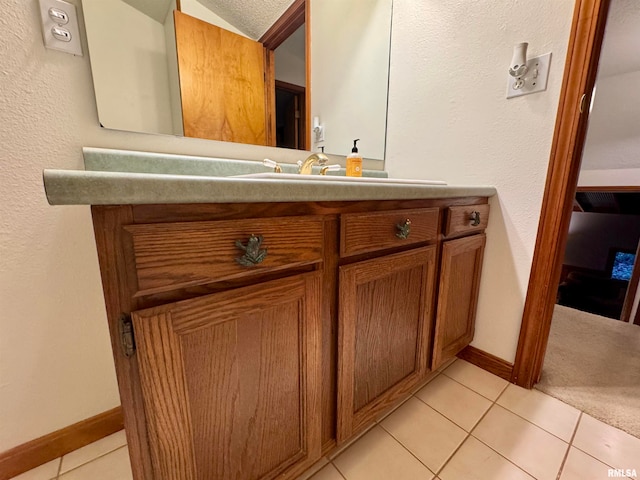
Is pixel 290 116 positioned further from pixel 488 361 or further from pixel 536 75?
pixel 488 361

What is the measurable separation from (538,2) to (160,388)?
1542 millimetres

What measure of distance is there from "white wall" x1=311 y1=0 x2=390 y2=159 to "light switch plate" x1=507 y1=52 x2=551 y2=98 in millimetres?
628

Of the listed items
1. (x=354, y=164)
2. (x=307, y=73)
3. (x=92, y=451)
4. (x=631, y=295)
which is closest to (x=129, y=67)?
(x=307, y=73)

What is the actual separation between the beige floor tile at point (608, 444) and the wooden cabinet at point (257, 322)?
617 millimetres

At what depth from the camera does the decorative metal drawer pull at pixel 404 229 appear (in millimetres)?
705

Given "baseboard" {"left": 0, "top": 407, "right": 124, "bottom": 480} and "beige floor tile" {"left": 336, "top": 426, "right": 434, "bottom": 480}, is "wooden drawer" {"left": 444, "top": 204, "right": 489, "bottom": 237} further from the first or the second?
"baseboard" {"left": 0, "top": 407, "right": 124, "bottom": 480}

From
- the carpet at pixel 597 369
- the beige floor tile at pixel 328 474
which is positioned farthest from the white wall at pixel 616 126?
the beige floor tile at pixel 328 474

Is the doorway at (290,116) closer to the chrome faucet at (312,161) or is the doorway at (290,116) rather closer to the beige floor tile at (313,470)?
the chrome faucet at (312,161)

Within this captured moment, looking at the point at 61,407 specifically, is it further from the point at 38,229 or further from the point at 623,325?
the point at 623,325

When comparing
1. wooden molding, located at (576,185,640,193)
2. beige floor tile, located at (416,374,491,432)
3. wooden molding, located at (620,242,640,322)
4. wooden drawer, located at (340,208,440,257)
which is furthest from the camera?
wooden molding, located at (576,185,640,193)

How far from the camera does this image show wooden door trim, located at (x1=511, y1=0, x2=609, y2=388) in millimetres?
818

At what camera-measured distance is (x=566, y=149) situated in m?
0.87

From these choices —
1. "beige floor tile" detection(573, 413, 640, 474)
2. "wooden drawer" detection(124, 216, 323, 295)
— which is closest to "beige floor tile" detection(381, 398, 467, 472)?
"beige floor tile" detection(573, 413, 640, 474)

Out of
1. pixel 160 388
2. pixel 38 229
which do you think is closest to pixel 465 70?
pixel 160 388
